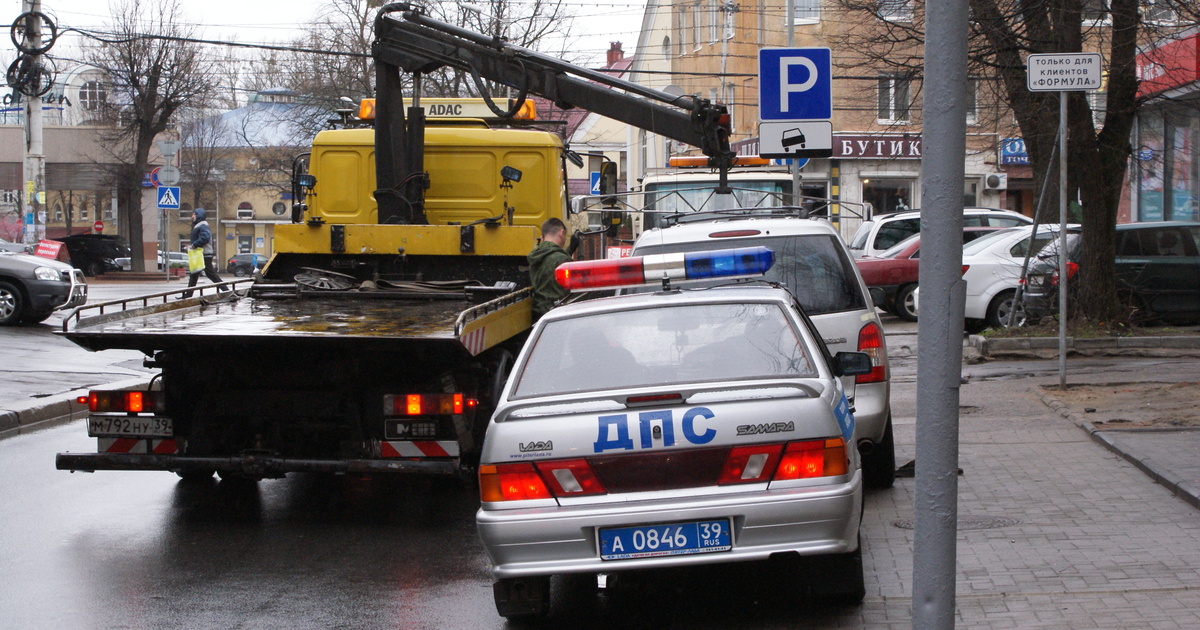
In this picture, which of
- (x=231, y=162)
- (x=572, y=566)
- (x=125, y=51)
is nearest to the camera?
(x=572, y=566)

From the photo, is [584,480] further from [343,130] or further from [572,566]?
[343,130]

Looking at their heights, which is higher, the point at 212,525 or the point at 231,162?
the point at 231,162

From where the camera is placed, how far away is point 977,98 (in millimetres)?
25344

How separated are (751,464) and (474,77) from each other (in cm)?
785

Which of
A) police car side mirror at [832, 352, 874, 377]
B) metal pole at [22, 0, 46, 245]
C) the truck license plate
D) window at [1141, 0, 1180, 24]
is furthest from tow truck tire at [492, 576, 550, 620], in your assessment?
metal pole at [22, 0, 46, 245]

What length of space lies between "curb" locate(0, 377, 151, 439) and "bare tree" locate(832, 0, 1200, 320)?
10483 millimetres

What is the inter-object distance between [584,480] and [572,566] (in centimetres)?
35

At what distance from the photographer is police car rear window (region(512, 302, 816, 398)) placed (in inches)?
217

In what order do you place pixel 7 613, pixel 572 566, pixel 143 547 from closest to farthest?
pixel 572 566 < pixel 7 613 < pixel 143 547

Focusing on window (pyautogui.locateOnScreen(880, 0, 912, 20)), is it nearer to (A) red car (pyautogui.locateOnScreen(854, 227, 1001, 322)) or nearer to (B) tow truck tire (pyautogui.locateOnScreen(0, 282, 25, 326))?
(A) red car (pyautogui.locateOnScreen(854, 227, 1001, 322))

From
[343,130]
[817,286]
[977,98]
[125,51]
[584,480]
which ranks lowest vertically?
[584,480]

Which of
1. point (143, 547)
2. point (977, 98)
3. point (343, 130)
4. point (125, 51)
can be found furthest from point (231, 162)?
point (143, 547)

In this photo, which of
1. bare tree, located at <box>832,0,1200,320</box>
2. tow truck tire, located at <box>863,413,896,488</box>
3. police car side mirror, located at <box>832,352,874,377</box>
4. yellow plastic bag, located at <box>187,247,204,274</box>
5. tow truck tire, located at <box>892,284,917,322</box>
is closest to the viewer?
police car side mirror, located at <box>832,352,874,377</box>

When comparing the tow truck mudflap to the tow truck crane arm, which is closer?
the tow truck mudflap
